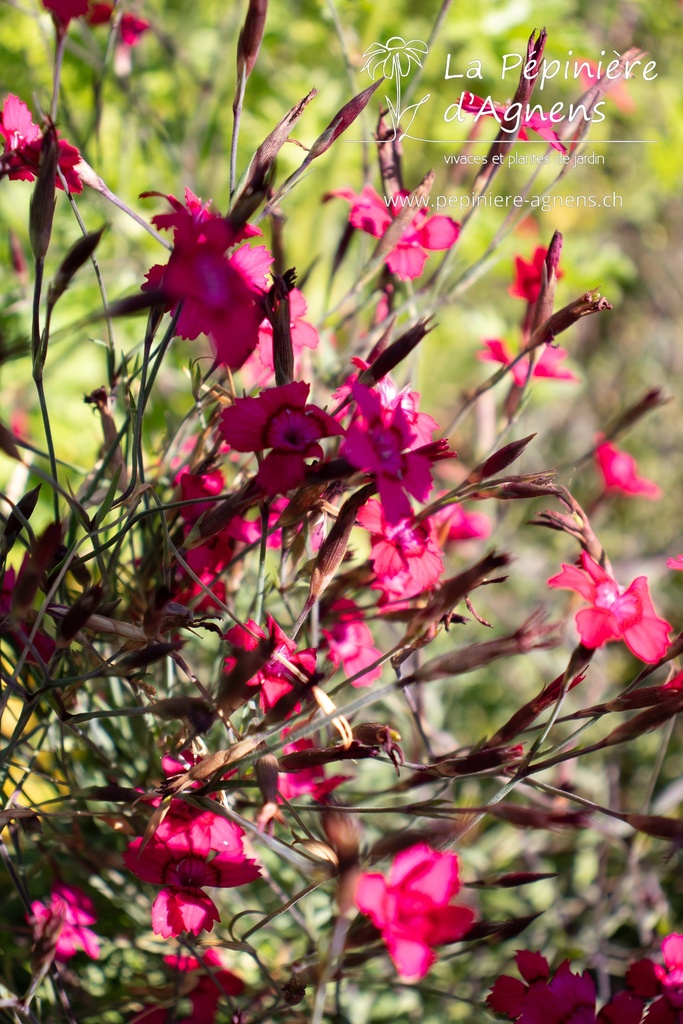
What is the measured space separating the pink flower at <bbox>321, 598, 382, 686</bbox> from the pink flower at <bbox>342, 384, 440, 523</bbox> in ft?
0.72

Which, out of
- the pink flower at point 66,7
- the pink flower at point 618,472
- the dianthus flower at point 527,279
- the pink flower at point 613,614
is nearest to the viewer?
the pink flower at point 613,614

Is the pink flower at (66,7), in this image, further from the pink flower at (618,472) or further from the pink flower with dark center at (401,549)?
the pink flower at (618,472)

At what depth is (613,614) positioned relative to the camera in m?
0.59

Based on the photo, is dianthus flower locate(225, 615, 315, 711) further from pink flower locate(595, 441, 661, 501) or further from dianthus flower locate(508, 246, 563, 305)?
pink flower locate(595, 441, 661, 501)

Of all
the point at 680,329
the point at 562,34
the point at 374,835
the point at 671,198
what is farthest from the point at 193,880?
the point at 671,198

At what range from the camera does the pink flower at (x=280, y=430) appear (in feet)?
1.70

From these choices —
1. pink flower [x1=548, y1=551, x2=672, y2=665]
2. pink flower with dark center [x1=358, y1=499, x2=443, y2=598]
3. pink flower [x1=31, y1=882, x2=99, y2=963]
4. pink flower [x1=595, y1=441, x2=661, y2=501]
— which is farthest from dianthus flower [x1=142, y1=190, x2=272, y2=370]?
pink flower [x1=595, y1=441, x2=661, y2=501]

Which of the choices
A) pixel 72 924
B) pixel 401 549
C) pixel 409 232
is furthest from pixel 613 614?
pixel 72 924

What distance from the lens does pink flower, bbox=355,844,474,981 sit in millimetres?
428

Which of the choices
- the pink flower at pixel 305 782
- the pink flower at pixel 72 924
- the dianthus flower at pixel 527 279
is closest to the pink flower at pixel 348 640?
the pink flower at pixel 305 782

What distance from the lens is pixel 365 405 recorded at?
Result: 0.53 meters

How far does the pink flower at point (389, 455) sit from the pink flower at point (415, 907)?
0.65 ft

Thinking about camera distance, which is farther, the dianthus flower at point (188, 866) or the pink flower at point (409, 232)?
the pink flower at point (409, 232)

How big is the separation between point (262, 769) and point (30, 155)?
1.51ft
